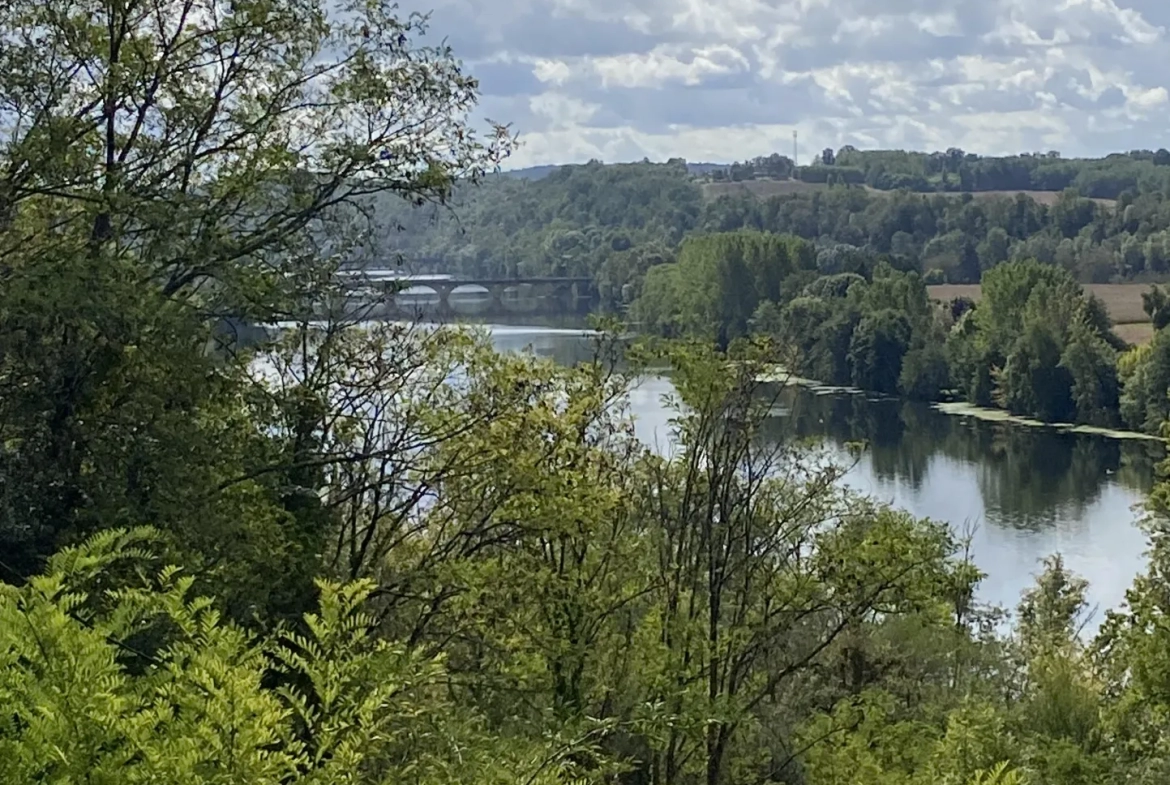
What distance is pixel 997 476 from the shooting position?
3534 centimetres

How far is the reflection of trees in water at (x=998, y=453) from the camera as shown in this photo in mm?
32312

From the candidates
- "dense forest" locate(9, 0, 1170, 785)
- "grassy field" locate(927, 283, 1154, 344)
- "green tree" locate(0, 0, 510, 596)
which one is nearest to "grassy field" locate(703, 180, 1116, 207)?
"grassy field" locate(927, 283, 1154, 344)

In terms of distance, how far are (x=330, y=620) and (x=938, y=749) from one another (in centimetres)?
567

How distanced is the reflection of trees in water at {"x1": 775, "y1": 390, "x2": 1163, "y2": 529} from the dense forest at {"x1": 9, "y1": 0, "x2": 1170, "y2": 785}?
19892 mm

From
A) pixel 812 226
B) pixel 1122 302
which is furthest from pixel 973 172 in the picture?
pixel 1122 302

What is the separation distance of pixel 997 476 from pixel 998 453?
3.85 metres

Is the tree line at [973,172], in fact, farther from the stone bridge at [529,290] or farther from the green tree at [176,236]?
the green tree at [176,236]

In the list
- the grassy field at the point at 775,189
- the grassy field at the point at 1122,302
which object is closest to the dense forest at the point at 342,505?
the grassy field at the point at 1122,302

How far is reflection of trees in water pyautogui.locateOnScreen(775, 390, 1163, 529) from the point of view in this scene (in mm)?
32312

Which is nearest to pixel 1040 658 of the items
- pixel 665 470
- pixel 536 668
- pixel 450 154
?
pixel 665 470

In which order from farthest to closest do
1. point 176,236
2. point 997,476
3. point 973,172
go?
point 973,172 < point 997,476 < point 176,236

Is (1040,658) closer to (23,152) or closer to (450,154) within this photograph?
(450,154)

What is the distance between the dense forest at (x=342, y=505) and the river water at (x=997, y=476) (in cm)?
1077

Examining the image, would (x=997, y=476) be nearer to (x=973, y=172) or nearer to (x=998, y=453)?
(x=998, y=453)
